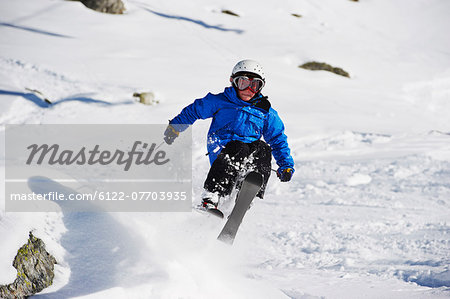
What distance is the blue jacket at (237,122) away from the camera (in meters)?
3.79

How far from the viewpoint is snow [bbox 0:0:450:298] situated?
9.88ft

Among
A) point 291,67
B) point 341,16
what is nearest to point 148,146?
point 291,67

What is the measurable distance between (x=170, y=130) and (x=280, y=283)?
1832 millimetres

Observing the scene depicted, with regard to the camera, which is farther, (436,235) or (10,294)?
(436,235)

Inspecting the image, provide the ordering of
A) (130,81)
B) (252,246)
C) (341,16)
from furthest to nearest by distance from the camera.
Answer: (341,16) → (130,81) → (252,246)

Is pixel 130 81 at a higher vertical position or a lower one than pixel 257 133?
lower

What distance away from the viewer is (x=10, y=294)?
221cm

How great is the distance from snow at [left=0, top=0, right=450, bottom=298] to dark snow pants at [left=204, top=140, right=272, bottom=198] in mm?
586

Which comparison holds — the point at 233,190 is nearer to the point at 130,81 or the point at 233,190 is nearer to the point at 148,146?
the point at 148,146

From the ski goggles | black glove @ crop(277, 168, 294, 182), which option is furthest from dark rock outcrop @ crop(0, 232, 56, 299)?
the ski goggles

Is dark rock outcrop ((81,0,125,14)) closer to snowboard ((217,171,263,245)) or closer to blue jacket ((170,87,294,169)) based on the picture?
blue jacket ((170,87,294,169))

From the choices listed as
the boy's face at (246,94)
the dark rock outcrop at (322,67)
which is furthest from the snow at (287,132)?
the boy's face at (246,94)

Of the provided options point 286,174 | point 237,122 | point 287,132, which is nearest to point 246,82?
point 237,122

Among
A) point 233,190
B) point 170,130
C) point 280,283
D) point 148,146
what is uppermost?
point 170,130
